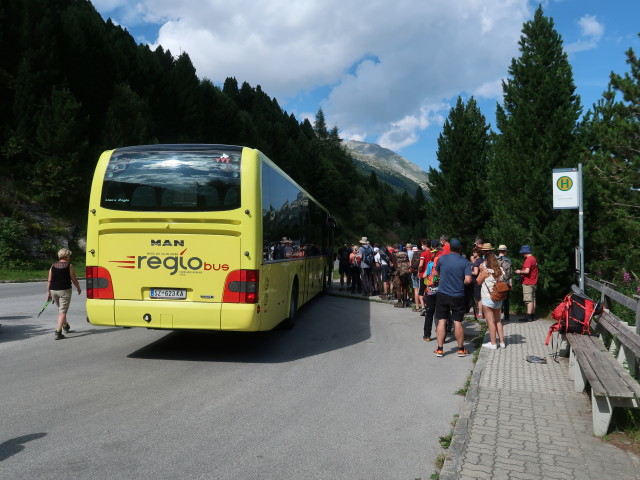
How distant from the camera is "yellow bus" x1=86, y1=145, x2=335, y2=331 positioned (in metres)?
7.52

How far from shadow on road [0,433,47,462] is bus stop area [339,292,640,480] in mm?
3469

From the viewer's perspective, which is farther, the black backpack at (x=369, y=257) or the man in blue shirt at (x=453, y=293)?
the black backpack at (x=369, y=257)

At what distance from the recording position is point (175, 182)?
25.3 ft

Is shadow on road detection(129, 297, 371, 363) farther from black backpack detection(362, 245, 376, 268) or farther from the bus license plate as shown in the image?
black backpack detection(362, 245, 376, 268)

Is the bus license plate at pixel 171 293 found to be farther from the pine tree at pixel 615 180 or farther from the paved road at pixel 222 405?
the pine tree at pixel 615 180

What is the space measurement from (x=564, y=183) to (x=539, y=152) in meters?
3.05

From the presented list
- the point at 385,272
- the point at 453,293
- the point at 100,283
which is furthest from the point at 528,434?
the point at 385,272

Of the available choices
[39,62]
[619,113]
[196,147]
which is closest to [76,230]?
[39,62]

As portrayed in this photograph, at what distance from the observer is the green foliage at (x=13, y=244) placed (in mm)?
27406

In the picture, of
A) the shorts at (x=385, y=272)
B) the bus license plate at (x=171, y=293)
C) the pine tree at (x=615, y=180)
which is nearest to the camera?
the bus license plate at (x=171, y=293)

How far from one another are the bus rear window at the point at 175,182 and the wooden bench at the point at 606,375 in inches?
196

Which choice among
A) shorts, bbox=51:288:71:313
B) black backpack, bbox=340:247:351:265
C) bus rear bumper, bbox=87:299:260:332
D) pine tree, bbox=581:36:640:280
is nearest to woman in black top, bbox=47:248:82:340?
shorts, bbox=51:288:71:313

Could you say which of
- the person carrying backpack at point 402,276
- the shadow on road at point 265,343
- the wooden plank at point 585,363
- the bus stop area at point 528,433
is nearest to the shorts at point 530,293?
the person carrying backpack at point 402,276

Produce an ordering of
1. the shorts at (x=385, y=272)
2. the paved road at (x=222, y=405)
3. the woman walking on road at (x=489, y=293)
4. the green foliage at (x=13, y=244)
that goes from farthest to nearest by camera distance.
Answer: the green foliage at (x=13, y=244), the shorts at (x=385, y=272), the woman walking on road at (x=489, y=293), the paved road at (x=222, y=405)
